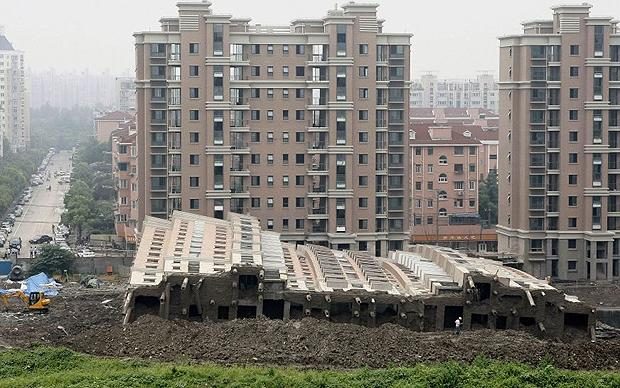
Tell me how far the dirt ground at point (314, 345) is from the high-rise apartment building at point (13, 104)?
2124 inches

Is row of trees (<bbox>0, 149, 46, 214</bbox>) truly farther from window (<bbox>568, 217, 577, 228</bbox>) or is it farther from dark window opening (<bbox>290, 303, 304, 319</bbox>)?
dark window opening (<bbox>290, 303, 304, 319</bbox>)

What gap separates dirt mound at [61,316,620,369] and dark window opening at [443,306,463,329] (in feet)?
3.66

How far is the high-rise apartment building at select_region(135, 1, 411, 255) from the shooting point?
24422 millimetres

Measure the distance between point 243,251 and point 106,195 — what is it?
26.0 metres

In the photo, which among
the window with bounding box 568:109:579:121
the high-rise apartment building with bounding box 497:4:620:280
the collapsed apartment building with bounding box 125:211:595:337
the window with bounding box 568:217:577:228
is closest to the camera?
the collapsed apartment building with bounding box 125:211:595:337

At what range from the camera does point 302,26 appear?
82.5 ft

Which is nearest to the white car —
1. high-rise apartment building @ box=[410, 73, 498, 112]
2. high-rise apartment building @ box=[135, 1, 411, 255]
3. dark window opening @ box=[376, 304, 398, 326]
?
high-rise apartment building @ box=[135, 1, 411, 255]

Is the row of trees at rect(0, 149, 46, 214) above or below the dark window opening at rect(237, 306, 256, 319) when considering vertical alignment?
above

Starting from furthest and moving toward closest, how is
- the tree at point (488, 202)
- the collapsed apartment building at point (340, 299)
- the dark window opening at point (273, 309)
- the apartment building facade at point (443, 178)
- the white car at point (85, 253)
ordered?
the tree at point (488, 202) < the apartment building facade at point (443, 178) < the white car at point (85, 253) < the dark window opening at point (273, 309) < the collapsed apartment building at point (340, 299)

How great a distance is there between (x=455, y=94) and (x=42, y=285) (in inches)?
2185

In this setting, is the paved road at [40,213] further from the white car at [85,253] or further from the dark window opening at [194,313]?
the dark window opening at [194,313]

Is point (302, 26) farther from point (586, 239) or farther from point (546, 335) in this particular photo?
point (546, 335)

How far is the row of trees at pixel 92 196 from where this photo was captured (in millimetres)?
34125

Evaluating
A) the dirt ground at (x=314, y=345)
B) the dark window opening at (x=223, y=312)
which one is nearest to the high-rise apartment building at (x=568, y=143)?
the dirt ground at (x=314, y=345)
